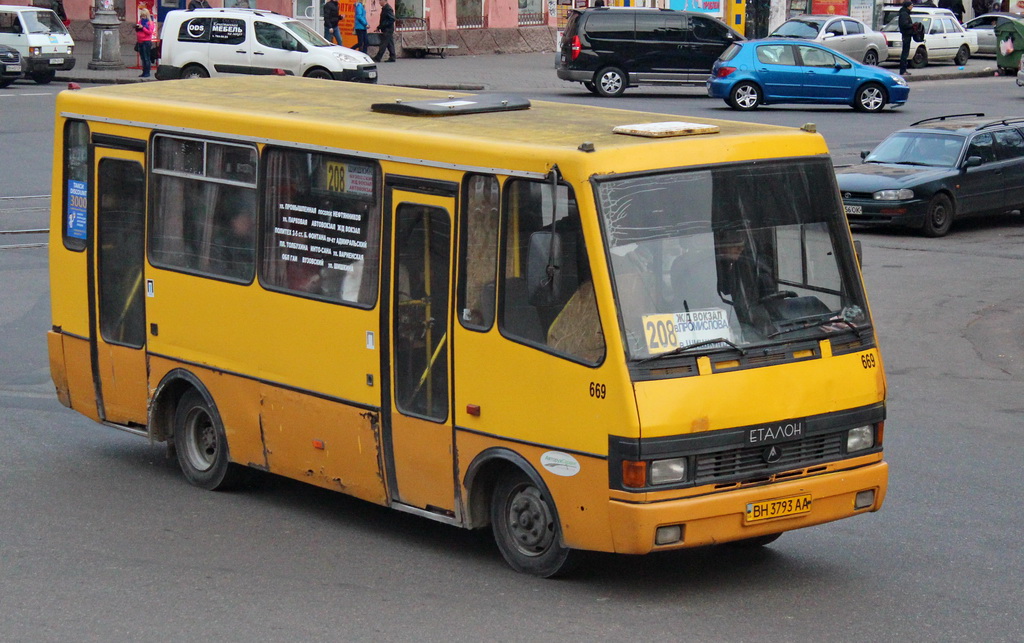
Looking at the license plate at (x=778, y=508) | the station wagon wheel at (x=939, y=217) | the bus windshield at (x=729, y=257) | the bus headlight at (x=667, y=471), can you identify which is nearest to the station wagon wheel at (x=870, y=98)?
the station wagon wheel at (x=939, y=217)

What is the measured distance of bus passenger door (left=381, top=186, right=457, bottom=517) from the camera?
289 inches

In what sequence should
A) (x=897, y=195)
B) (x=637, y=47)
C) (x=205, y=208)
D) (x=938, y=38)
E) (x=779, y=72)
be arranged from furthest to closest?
(x=938, y=38) < (x=637, y=47) < (x=779, y=72) < (x=897, y=195) < (x=205, y=208)

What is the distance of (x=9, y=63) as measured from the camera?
3578 centimetres

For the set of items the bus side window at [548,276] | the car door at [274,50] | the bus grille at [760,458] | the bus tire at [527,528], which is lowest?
the bus tire at [527,528]

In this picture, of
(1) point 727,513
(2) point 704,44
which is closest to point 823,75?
(2) point 704,44

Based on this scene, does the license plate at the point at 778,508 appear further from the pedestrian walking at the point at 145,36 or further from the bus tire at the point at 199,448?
the pedestrian walking at the point at 145,36

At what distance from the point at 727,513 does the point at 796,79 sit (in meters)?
27.5

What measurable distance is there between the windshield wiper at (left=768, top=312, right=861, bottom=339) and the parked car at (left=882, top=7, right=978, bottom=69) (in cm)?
4130

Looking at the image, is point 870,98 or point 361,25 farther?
point 361,25

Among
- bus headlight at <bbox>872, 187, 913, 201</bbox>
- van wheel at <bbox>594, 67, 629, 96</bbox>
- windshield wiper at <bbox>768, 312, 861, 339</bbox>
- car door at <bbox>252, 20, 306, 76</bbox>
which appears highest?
car door at <bbox>252, 20, 306, 76</bbox>

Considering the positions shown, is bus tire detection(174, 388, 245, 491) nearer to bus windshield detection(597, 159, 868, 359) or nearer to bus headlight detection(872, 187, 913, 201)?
bus windshield detection(597, 159, 868, 359)

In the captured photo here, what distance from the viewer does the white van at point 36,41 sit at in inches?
1446

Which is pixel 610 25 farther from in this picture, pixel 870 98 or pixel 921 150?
pixel 921 150

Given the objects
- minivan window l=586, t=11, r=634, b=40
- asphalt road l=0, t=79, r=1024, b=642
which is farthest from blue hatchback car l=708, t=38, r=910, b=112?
asphalt road l=0, t=79, r=1024, b=642
